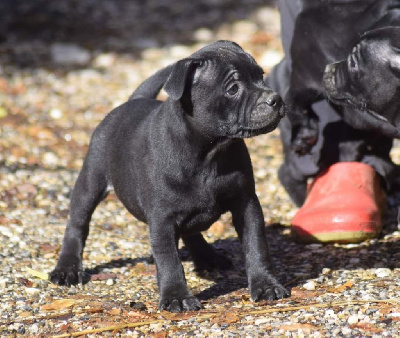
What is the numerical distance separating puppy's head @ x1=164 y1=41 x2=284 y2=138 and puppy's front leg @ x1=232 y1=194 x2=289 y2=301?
1.33 ft

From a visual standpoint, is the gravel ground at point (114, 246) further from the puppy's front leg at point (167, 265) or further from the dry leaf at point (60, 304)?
the puppy's front leg at point (167, 265)

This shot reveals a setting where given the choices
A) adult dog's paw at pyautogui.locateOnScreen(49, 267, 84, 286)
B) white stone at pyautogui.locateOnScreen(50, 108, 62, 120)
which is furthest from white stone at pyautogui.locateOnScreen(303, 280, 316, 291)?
white stone at pyautogui.locateOnScreen(50, 108, 62, 120)

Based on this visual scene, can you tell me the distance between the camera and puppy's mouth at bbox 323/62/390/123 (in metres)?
4.68

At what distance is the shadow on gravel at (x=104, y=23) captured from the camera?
10.4m

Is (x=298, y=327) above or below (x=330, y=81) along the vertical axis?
below

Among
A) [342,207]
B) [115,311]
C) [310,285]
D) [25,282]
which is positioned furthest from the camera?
[342,207]

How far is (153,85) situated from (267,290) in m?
1.46

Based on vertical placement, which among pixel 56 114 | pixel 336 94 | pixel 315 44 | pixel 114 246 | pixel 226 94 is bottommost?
pixel 114 246

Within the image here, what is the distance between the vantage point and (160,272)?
3918 millimetres

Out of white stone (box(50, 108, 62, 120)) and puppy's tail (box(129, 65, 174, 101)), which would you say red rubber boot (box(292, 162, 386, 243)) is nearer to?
puppy's tail (box(129, 65, 174, 101))

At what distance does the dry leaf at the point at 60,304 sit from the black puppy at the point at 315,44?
1.89 m

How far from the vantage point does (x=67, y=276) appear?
443 centimetres

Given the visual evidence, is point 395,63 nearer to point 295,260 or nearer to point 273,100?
point 273,100

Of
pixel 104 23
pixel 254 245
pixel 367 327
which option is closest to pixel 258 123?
pixel 254 245
